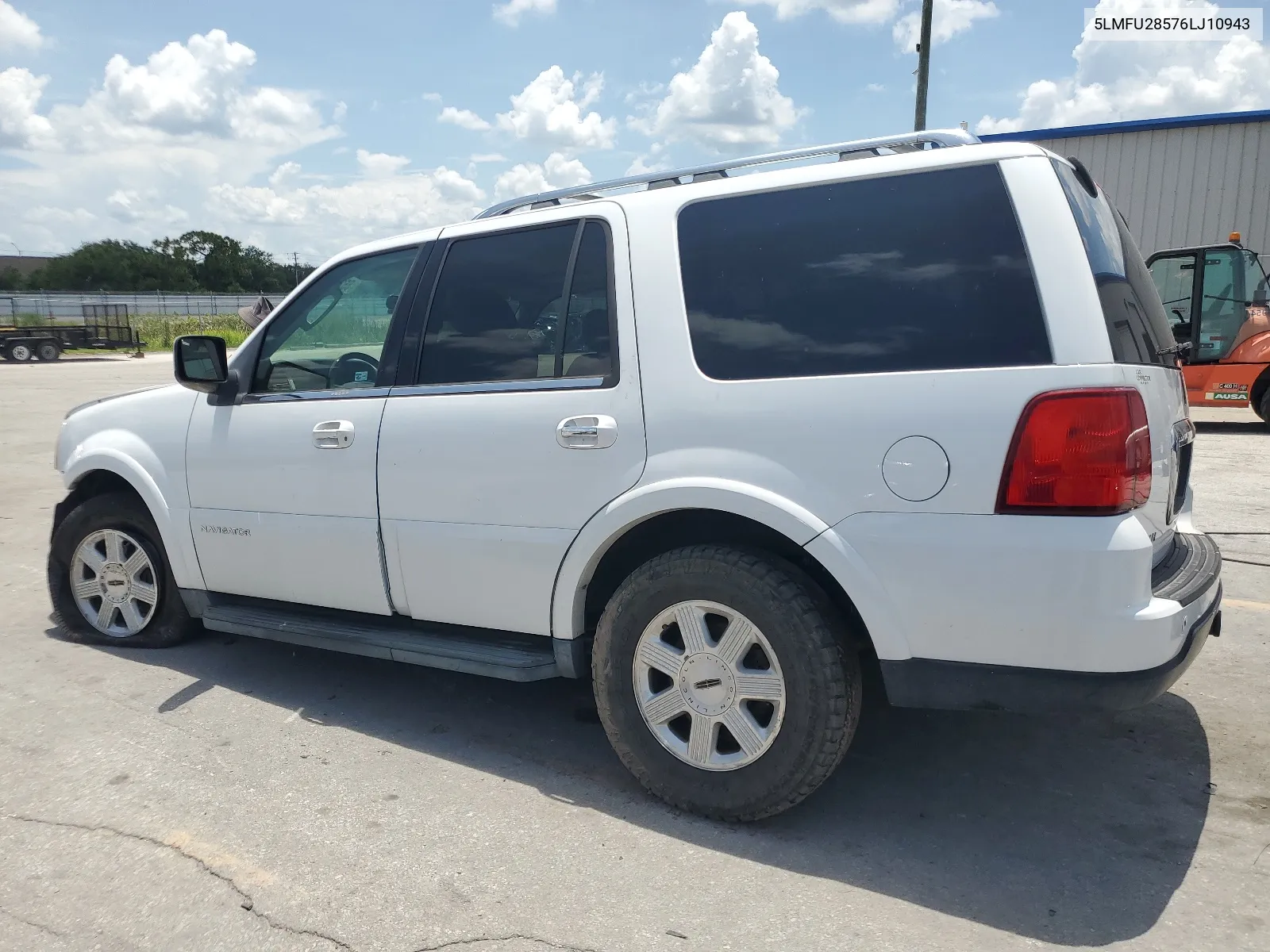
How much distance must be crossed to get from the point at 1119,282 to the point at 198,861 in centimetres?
320

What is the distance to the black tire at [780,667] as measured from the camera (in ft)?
9.18

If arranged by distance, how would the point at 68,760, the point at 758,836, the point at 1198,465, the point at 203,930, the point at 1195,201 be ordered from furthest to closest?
the point at 1195,201, the point at 1198,465, the point at 68,760, the point at 758,836, the point at 203,930

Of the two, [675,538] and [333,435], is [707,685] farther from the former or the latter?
[333,435]

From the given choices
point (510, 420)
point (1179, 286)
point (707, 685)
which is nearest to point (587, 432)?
point (510, 420)

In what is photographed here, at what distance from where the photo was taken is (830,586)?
2973mm

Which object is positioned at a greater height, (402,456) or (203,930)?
(402,456)

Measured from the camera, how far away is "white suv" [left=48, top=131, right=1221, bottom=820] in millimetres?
2541

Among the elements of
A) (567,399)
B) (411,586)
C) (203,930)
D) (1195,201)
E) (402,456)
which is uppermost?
(1195,201)

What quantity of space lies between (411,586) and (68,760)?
1405 millimetres

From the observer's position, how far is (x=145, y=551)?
4574 millimetres

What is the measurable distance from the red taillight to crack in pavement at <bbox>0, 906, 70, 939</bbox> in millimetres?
2768

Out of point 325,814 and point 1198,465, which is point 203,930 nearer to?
point 325,814

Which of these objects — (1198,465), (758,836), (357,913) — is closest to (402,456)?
(357,913)

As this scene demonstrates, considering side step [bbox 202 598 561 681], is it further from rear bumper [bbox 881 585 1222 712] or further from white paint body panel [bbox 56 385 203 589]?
rear bumper [bbox 881 585 1222 712]
